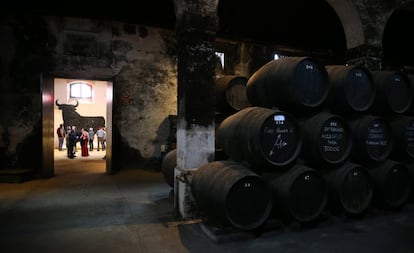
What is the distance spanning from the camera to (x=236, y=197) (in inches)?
127

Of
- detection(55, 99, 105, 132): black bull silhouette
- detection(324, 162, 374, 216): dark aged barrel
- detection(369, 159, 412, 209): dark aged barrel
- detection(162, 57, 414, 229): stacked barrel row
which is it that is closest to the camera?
detection(162, 57, 414, 229): stacked barrel row

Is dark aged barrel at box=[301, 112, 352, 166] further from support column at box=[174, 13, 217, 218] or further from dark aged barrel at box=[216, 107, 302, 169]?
support column at box=[174, 13, 217, 218]

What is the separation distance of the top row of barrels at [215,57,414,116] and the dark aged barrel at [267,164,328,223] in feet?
2.83

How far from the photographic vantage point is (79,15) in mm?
7645

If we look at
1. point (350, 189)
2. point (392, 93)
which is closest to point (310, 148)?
point (350, 189)

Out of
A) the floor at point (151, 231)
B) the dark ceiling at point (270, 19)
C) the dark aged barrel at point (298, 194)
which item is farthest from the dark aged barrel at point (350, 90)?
the dark ceiling at point (270, 19)

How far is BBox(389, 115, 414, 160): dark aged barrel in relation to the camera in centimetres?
441

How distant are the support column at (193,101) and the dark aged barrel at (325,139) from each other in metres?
1.30

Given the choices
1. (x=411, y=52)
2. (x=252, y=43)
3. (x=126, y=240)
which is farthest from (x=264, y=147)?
(x=411, y=52)

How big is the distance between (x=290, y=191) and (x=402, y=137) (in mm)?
2305

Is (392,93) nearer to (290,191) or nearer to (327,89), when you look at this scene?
(327,89)

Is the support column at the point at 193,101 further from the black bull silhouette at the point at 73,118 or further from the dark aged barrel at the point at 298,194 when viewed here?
the black bull silhouette at the point at 73,118

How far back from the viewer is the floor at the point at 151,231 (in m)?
3.07

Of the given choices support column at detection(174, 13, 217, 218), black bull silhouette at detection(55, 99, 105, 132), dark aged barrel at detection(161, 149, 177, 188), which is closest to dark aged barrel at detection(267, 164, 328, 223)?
support column at detection(174, 13, 217, 218)
